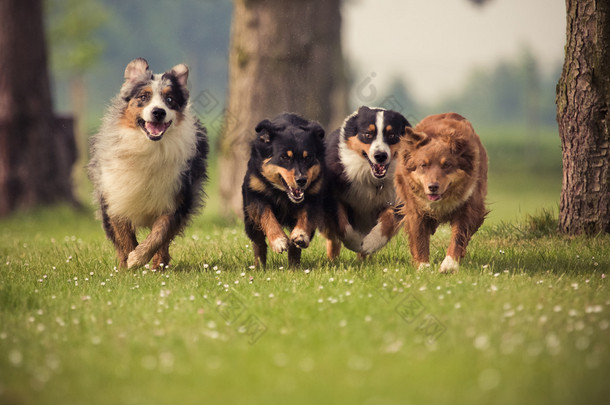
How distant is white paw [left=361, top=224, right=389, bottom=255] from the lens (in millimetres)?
6629

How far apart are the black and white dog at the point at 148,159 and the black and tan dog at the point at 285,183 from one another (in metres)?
0.64

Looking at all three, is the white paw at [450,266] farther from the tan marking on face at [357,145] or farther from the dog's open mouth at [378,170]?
the tan marking on face at [357,145]

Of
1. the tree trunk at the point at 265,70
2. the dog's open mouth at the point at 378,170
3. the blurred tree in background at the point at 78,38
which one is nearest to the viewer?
the dog's open mouth at the point at 378,170

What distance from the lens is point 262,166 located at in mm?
6379

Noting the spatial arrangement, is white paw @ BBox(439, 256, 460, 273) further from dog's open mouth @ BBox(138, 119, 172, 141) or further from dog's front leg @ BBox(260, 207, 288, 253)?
dog's open mouth @ BBox(138, 119, 172, 141)

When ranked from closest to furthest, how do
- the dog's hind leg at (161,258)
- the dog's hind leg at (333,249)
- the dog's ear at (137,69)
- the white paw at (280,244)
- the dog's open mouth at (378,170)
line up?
the white paw at (280,244)
the dog's ear at (137,69)
the dog's open mouth at (378,170)
the dog's hind leg at (161,258)
the dog's hind leg at (333,249)

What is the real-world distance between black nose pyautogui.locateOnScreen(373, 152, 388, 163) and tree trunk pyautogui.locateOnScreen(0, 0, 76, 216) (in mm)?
8473

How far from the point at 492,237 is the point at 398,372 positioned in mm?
5091

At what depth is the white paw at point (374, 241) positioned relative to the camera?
21.7 ft

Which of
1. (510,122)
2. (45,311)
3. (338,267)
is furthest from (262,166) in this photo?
(510,122)

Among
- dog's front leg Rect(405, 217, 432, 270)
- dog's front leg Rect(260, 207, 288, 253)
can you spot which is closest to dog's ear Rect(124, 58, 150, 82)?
dog's front leg Rect(260, 207, 288, 253)

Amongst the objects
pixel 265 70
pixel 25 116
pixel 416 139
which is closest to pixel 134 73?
pixel 416 139

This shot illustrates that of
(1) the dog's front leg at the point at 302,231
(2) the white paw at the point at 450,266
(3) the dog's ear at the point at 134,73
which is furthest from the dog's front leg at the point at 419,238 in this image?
(3) the dog's ear at the point at 134,73

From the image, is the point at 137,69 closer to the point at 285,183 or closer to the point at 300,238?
the point at 285,183
